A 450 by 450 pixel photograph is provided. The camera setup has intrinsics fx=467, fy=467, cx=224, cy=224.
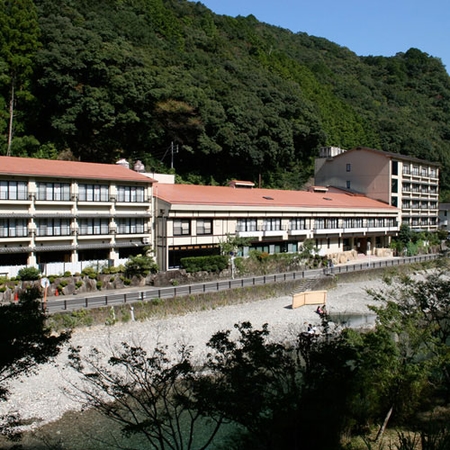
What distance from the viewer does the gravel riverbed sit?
17531mm

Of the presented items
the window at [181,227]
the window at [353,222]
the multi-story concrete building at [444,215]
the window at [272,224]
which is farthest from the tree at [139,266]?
the multi-story concrete building at [444,215]

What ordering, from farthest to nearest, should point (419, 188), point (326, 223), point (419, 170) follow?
point (419, 170)
point (419, 188)
point (326, 223)

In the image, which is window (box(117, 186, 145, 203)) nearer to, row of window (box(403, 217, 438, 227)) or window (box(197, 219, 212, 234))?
window (box(197, 219, 212, 234))

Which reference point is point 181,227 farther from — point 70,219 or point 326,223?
point 326,223

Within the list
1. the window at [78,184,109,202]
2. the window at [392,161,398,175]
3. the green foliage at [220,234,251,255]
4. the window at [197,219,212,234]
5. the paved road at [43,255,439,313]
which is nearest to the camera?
the paved road at [43,255,439,313]

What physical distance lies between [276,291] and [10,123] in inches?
1114

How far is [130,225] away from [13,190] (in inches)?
334

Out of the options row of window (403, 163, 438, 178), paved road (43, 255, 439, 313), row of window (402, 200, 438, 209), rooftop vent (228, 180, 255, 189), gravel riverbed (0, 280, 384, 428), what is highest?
row of window (403, 163, 438, 178)

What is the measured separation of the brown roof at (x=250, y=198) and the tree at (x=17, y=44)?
16.6 meters

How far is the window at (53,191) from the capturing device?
3032 cm

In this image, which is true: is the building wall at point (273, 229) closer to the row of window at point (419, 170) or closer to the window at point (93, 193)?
the window at point (93, 193)

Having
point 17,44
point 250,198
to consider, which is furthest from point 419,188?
point 17,44

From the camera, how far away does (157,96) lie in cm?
4756

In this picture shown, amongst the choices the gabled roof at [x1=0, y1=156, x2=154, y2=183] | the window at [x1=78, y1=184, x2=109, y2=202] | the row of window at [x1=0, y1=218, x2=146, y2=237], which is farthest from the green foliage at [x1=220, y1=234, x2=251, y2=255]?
the window at [x1=78, y1=184, x2=109, y2=202]
